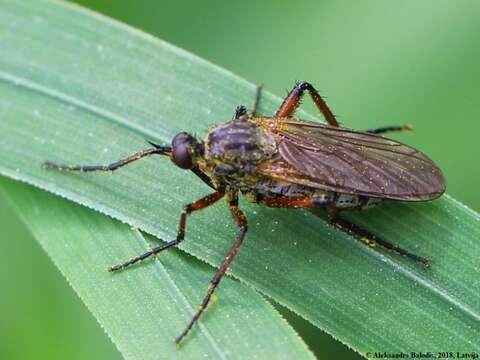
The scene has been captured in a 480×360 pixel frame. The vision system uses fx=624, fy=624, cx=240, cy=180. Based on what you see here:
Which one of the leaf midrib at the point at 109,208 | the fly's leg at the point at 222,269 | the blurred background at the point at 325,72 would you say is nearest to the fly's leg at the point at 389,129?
the blurred background at the point at 325,72

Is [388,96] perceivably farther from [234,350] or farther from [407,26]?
[234,350]

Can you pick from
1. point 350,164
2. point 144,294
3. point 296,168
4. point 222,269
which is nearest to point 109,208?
point 144,294

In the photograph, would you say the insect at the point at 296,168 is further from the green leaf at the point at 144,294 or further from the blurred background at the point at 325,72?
the blurred background at the point at 325,72

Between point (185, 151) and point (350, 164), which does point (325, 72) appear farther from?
point (185, 151)

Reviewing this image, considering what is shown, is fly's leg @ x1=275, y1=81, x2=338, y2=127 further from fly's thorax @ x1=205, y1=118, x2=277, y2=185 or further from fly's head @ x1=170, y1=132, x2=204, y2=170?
fly's head @ x1=170, y1=132, x2=204, y2=170

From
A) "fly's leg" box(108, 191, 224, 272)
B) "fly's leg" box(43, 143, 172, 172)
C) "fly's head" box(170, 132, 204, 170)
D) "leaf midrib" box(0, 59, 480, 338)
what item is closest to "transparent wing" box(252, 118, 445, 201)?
"leaf midrib" box(0, 59, 480, 338)

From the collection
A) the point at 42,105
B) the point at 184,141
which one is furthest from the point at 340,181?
the point at 42,105
